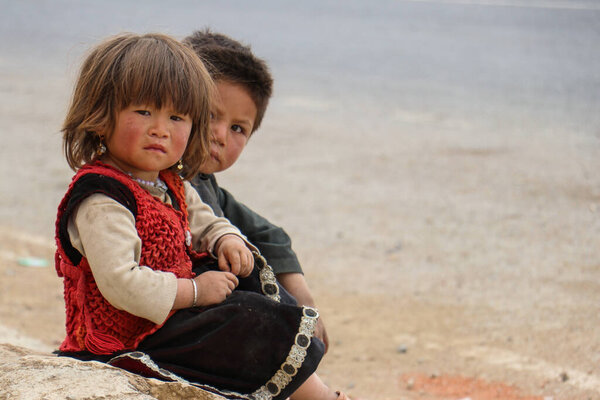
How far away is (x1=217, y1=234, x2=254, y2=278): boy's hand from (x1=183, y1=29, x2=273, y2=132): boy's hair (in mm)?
643

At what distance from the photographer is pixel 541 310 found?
4.61m

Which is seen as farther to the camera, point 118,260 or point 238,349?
point 238,349

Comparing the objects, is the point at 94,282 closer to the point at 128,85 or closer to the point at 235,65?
the point at 128,85

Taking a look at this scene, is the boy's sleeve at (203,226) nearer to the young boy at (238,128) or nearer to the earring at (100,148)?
the young boy at (238,128)

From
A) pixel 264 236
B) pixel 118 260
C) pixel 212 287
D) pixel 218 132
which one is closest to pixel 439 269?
pixel 264 236

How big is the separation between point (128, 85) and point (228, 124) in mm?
656

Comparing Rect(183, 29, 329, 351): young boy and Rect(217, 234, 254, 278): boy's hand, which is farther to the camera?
Rect(183, 29, 329, 351): young boy

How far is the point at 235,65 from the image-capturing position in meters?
2.75

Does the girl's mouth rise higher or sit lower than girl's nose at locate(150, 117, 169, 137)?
lower

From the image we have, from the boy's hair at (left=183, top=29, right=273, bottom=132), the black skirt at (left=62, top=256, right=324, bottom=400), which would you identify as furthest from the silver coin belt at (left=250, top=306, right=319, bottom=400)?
the boy's hair at (left=183, top=29, right=273, bottom=132)

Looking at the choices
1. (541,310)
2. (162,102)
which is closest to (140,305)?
(162,102)

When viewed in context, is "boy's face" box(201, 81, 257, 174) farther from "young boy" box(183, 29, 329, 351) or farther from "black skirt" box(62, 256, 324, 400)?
"black skirt" box(62, 256, 324, 400)

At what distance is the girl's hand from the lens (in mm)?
2135

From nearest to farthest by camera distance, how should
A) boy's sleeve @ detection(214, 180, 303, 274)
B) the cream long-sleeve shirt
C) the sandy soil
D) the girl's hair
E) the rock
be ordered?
1. the rock
2. the cream long-sleeve shirt
3. the girl's hair
4. boy's sleeve @ detection(214, 180, 303, 274)
5. the sandy soil
